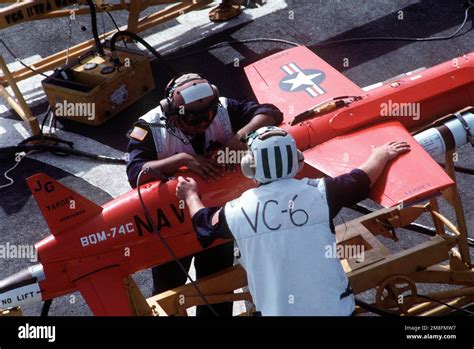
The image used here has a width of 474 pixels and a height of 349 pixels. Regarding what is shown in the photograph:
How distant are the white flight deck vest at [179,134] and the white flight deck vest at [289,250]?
60.6 inches

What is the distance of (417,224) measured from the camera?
758 cm

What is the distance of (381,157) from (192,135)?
162cm

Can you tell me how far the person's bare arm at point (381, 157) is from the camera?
18.3ft

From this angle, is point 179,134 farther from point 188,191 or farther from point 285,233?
point 285,233

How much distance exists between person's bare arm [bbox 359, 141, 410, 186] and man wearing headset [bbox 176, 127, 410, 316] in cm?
73

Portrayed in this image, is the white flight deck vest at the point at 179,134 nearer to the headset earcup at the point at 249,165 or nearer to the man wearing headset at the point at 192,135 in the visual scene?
the man wearing headset at the point at 192,135

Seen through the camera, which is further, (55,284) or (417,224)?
(417,224)

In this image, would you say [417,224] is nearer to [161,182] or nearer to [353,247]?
[353,247]

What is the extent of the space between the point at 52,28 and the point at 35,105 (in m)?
2.35

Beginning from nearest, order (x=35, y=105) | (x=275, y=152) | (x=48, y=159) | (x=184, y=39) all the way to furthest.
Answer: (x=275, y=152)
(x=48, y=159)
(x=35, y=105)
(x=184, y=39)

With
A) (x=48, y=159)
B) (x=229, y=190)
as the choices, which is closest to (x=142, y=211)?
(x=229, y=190)
